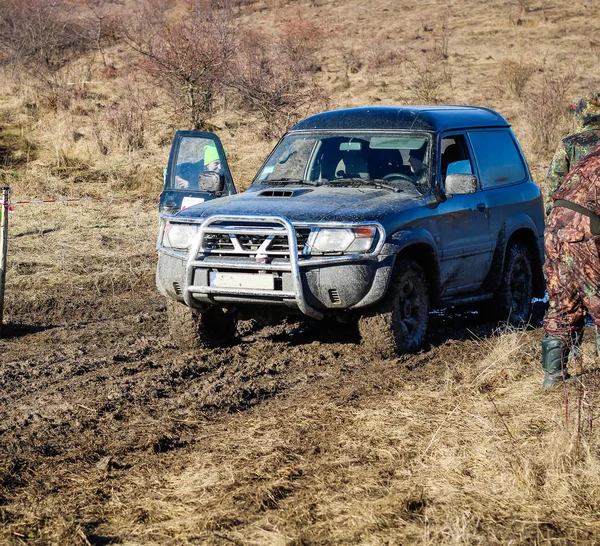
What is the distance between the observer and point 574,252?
17.4 ft

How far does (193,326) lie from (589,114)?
3.59 meters

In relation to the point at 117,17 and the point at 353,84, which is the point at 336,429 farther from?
the point at 117,17

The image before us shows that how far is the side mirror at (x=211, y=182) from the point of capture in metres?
7.95

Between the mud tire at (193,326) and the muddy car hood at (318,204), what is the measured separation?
78 centimetres

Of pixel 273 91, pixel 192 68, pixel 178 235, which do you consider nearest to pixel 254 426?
pixel 178 235

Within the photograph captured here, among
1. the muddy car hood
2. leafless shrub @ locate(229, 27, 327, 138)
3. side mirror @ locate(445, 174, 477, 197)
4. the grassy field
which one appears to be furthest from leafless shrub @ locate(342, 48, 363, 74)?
the muddy car hood

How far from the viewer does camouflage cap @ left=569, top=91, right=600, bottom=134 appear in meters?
7.61

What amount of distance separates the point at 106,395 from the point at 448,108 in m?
4.12

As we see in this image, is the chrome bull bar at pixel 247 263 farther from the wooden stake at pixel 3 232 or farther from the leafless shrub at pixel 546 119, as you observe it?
the leafless shrub at pixel 546 119

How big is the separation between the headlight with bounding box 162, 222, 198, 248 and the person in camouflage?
2.72 m

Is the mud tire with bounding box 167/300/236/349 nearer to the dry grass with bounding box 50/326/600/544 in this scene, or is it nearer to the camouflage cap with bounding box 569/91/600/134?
the dry grass with bounding box 50/326/600/544

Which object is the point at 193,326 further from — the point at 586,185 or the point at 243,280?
the point at 586,185

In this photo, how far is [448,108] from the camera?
8500mm

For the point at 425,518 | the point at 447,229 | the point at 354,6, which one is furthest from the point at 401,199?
the point at 354,6
